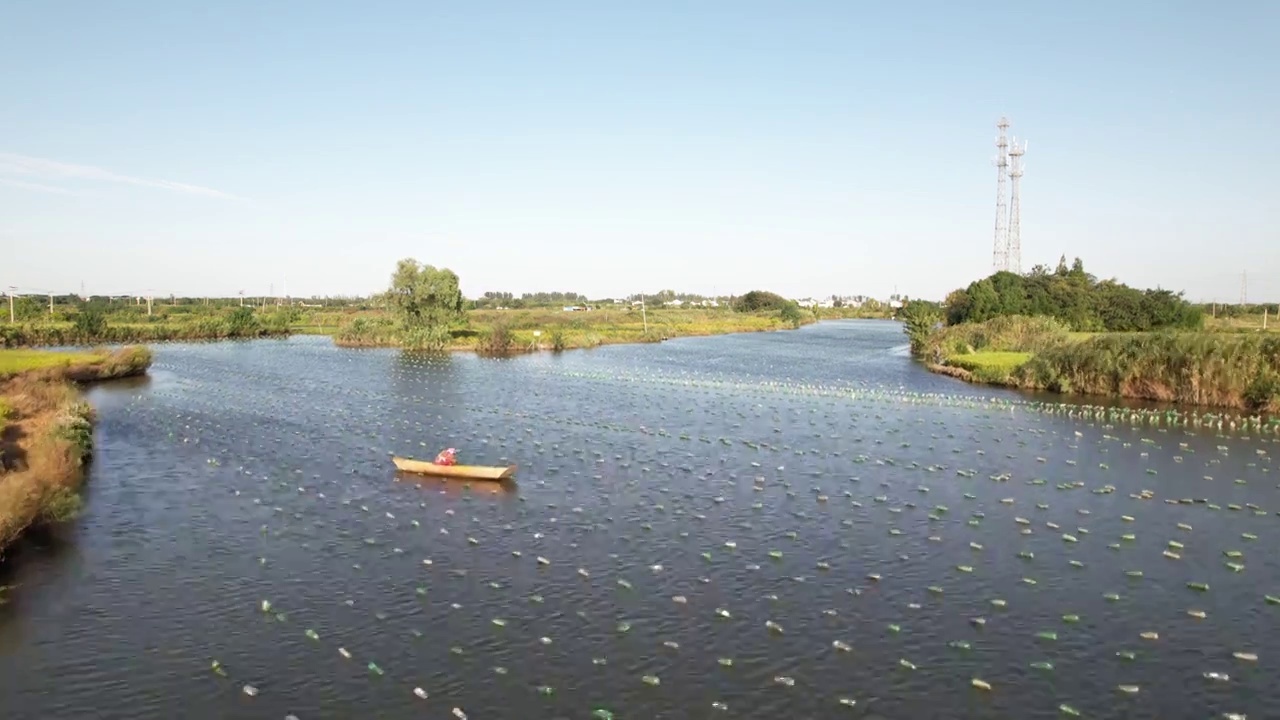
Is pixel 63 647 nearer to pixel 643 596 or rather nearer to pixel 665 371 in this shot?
pixel 643 596

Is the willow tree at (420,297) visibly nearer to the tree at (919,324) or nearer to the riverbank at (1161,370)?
the tree at (919,324)

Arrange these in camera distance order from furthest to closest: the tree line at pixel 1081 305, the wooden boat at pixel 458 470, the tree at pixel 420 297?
the tree at pixel 420 297 < the tree line at pixel 1081 305 < the wooden boat at pixel 458 470

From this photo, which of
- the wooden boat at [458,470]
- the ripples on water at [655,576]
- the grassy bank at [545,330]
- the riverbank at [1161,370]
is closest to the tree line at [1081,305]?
the riverbank at [1161,370]

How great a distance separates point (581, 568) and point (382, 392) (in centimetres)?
3642

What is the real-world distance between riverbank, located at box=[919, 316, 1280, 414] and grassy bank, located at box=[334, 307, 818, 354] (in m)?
44.2

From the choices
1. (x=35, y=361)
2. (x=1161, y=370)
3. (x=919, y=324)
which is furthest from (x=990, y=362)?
(x=35, y=361)

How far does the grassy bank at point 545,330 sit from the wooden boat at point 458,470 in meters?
58.4

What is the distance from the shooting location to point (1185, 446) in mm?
38250

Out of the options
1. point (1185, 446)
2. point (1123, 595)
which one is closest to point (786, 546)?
point (1123, 595)

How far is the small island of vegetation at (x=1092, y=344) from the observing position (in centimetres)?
4912

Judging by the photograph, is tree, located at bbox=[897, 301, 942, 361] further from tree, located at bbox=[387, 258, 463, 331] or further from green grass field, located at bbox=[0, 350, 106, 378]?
green grass field, located at bbox=[0, 350, 106, 378]

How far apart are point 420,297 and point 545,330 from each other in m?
16.6

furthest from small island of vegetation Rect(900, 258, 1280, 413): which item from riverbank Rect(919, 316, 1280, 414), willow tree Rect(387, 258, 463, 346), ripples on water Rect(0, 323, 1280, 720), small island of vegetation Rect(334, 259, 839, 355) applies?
willow tree Rect(387, 258, 463, 346)

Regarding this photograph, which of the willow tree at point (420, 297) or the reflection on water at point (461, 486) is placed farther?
the willow tree at point (420, 297)
